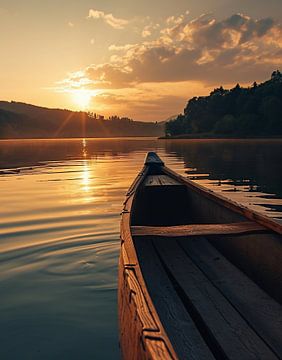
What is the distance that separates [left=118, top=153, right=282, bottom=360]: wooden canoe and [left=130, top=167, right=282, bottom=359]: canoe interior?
1cm

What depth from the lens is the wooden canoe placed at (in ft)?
9.62

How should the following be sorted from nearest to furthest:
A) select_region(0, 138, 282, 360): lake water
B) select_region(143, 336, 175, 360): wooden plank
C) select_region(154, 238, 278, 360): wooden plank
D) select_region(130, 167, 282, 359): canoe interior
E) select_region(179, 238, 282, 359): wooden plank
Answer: select_region(143, 336, 175, 360): wooden plank → select_region(154, 238, 278, 360): wooden plank → select_region(130, 167, 282, 359): canoe interior → select_region(179, 238, 282, 359): wooden plank → select_region(0, 138, 282, 360): lake water

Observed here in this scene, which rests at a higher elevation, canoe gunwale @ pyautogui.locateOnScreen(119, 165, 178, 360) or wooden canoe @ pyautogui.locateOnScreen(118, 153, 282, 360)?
canoe gunwale @ pyautogui.locateOnScreen(119, 165, 178, 360)

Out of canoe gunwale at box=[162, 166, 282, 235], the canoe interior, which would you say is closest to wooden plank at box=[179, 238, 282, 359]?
the canoe interior

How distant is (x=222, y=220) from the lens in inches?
277

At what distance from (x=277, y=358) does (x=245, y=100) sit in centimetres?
13461

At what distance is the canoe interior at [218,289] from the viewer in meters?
3.60

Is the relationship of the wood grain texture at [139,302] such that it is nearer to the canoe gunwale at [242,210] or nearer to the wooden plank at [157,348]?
the wooden plank at [157,348]

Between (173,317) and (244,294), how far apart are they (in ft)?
3.63

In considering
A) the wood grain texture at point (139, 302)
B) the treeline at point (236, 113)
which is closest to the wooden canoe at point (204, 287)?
the wood grain texture at point (139, 302)

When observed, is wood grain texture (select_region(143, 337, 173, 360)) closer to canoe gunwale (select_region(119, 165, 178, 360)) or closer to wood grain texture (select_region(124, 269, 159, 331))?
canoe gunwale (select_region(119, 165, 178, 360))

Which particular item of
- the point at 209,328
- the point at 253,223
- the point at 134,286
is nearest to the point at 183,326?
the point at 209,328

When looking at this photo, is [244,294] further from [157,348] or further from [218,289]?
[157,348]

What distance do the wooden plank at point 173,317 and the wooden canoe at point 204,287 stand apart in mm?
10
